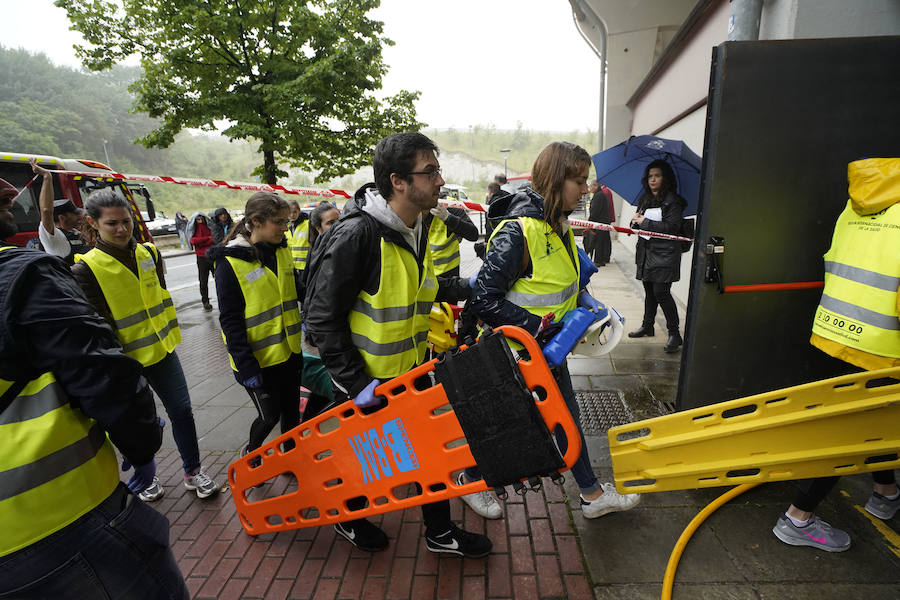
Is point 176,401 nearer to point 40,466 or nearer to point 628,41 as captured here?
point 40,466

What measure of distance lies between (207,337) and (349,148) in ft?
26.4

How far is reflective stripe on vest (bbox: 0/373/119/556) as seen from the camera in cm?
119

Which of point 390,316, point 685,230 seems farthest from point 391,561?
point 685,230

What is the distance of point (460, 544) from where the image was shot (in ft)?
7.58

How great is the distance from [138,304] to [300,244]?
3351 millimetres

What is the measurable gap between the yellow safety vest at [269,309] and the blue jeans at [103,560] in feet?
4.14

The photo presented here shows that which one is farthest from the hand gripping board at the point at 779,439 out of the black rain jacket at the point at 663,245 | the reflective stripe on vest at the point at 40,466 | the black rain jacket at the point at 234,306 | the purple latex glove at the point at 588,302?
the black rain jacket at the point at 663,245

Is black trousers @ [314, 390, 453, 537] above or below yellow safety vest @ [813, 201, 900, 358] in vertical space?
below

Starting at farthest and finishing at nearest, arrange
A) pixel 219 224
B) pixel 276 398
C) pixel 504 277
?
pixel 219 224
pixel 276 398
pixel 504 277

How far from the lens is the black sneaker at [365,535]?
2.40 m

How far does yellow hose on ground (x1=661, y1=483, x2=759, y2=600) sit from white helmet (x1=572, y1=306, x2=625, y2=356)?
1059 mm

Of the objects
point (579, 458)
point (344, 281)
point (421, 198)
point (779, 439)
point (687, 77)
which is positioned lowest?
point (579, 458)

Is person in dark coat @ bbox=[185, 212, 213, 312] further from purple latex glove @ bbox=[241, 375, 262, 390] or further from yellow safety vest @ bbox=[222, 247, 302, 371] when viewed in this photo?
purple latex glove @ bbox=[241, 375, 262, 390]

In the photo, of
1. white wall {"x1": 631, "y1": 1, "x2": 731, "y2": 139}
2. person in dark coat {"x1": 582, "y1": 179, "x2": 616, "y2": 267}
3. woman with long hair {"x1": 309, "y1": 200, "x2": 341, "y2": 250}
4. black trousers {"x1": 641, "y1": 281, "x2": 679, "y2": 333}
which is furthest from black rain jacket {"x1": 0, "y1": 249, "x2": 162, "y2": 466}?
person in dark coat {"x1": 582, "y1": 179, "x2": 616, "y2": 267}
